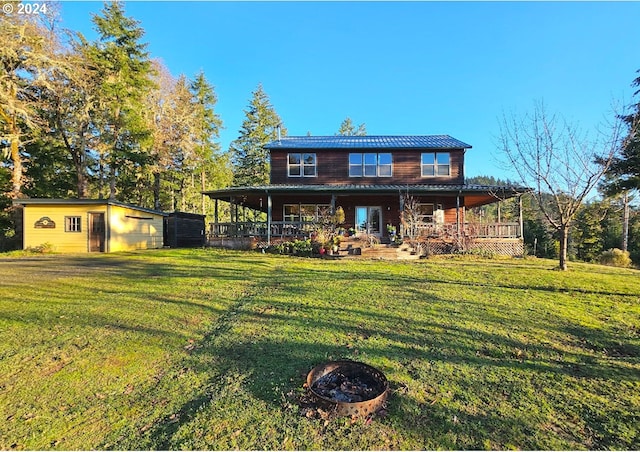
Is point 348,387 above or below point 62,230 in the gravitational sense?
below

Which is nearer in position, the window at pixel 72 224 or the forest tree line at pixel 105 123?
the window at pixel 72 224

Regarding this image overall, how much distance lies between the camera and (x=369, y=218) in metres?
20.2

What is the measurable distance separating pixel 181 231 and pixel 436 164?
18.6 m

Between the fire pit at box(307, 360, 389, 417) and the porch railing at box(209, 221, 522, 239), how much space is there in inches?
504

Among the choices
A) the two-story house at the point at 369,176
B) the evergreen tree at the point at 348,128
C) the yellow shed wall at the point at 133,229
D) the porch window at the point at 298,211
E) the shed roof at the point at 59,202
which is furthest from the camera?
the evergreen tree at the point at 348,128

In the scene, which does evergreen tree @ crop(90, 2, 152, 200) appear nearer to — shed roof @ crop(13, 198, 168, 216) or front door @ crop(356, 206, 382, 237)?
shed roof @ crop(13, 198, 168, 216)

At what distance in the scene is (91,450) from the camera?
8.54 ft

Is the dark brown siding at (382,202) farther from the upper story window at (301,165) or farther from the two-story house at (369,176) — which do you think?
the upper story window at (301,165)

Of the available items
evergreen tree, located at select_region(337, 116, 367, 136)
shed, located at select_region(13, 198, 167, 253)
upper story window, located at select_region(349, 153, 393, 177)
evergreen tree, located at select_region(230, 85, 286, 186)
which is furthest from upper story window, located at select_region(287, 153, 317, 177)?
evergreen tree, located at select_region(337, 116, 367, 136)

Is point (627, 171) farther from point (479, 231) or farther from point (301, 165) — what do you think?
point (301, 165)

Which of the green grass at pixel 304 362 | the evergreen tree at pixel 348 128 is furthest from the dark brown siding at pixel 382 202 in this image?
the evergreen tree at pixel 348 128

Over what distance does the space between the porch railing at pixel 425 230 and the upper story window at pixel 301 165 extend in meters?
4.14

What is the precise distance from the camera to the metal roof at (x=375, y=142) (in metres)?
20.0

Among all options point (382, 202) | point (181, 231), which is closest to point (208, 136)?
point (181, 231)
